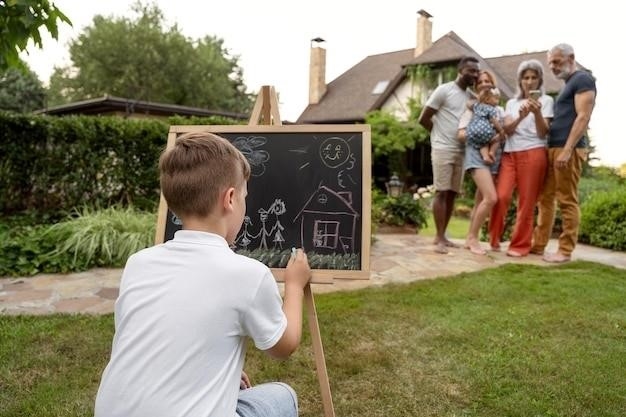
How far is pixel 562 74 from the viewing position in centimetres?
504

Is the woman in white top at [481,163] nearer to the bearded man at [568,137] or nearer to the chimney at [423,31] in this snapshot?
the bearded man at [568,137]

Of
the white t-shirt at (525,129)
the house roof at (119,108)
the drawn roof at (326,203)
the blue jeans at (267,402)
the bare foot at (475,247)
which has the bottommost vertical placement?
the bare foot at (475,247)

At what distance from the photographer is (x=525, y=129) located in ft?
17.7

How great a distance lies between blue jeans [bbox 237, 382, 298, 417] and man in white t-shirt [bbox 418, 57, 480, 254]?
4473 millimetres

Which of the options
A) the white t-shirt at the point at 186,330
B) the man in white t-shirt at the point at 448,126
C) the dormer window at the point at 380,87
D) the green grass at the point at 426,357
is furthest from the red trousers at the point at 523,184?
the dormer window at the point at 380,87

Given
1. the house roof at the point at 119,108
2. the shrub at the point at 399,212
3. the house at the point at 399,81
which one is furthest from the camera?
the house at the point at 399,81

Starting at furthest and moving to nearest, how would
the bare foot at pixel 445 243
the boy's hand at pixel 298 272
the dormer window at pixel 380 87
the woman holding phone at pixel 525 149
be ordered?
1. the dormer window at pixel 380 87
2. the bare foot at pixel 445 243
3. the woman holding phone at pixel 525 149
4. the boy's hand at pixel 298 272

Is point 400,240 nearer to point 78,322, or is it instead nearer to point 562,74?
point 562,74

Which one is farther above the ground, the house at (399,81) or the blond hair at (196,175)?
the house at (399,81)

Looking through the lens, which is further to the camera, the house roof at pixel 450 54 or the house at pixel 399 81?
the house at pixel 399 81

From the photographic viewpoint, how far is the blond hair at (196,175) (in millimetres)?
1402

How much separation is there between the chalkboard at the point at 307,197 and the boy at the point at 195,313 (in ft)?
3.05

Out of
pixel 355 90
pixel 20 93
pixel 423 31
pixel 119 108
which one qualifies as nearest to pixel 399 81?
pixel 423 31

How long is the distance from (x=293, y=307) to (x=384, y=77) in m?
23.6
